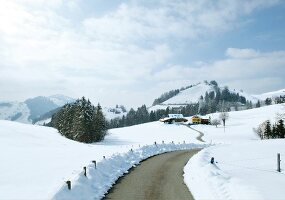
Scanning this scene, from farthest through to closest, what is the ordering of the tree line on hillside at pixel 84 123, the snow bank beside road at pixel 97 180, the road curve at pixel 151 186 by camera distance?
the tree line on hillside at pixel 84 123
the road curve at pixel 151 186
the snow bank beside road at pixel 97 180

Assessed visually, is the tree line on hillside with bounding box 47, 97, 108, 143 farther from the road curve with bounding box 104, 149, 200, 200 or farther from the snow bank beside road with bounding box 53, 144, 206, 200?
the road curve with bounding box 104, 149, 200, 200

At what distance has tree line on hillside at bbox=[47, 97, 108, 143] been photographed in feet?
344

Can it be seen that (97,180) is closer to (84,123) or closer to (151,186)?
(151,186)

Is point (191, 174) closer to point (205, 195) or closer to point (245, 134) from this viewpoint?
point (205, 195)

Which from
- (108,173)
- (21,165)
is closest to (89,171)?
(108,173)

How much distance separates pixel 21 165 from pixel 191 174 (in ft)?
53.3

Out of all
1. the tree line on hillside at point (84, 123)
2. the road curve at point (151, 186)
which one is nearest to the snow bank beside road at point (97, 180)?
the road curve at point (151, 186)

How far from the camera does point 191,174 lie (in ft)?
79.5

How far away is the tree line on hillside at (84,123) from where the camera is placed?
4131 inches

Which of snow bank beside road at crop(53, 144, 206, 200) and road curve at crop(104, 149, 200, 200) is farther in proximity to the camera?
road curve at crop(104, 149, 200, 200)

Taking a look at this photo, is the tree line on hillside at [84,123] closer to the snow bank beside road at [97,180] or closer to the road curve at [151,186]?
the snow bank beside road at [97,180]

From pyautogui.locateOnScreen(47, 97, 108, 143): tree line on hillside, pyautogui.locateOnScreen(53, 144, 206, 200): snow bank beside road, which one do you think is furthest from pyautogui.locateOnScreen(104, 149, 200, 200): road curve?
pyautogui.locateOnScreen(47, 97, 108, 143): tree line on hillside

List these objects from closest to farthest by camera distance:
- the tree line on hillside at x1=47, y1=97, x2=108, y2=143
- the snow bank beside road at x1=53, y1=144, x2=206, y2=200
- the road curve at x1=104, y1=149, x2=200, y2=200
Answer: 1. the snow bank beside road at x1=53, y1=144, x2=206, y2=200
2. the road curve at x1=104, y1=149, x2=200, y2=200
3. the tree line on hillside at x1=47, y1=97, x2=108, y2=143

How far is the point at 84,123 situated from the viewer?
106 meters
